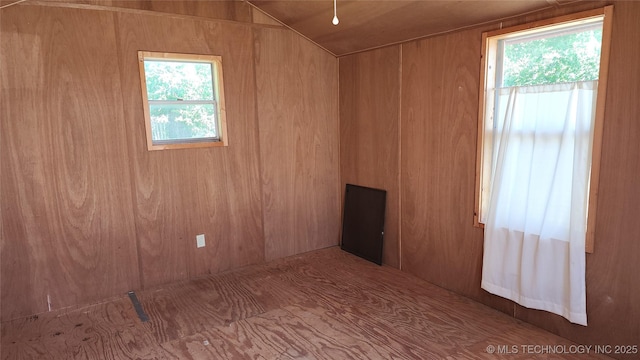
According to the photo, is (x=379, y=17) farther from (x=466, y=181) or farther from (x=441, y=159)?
(x=466, y=181)

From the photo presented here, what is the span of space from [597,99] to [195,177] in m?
3.11

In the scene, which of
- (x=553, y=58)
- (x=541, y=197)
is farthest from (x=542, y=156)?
(x=553, y=58)

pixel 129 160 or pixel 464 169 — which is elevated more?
pixel 129 160

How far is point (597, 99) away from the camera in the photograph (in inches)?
85.7

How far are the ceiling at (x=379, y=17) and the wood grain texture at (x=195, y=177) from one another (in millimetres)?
552

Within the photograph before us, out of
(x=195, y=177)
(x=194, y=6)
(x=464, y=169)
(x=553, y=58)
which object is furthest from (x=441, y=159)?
(x=194, y=6)

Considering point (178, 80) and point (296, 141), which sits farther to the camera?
point (296, 141)

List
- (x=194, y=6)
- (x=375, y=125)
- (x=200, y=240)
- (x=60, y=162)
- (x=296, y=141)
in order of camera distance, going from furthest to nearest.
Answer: (x=296, y=141) < (x=375, y=125) < (x=200, y=240) < (x=194, y=6) < (x=60, y=162)

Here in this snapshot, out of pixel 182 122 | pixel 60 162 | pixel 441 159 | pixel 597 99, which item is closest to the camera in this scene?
pixel 597 99

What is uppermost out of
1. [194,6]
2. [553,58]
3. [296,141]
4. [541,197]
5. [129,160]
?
[194,6]

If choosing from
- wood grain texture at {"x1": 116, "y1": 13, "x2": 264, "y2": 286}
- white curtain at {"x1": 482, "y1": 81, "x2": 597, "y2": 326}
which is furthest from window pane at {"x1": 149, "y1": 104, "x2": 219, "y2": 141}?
white curtain at {"x1": 482, "y1": 81, "x2": 597, "y2": 326}

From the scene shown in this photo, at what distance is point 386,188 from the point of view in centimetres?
381

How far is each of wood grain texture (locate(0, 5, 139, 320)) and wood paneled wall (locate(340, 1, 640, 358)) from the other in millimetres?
2315

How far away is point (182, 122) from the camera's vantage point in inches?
138
